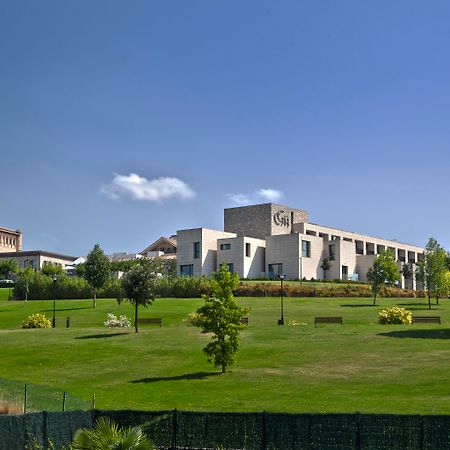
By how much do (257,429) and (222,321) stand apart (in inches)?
729

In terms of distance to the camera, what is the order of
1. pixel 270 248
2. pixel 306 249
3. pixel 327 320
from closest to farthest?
pixel 327 320 → pixel 306 249 → pixel 270 248

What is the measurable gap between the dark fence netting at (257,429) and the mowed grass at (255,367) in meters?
5.73

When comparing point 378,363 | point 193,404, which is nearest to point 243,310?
point 378,363

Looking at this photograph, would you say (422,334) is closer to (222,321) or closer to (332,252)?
(222,321)

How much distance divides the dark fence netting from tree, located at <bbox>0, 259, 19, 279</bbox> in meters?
133

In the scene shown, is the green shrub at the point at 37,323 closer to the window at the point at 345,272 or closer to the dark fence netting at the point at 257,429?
the dark fence netting at the point at 257,429

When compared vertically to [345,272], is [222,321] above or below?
below

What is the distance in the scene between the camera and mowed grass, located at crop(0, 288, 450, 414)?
33.2m

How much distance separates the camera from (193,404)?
3306 centimetres

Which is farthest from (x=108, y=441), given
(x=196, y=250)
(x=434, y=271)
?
(x=196, y=250)

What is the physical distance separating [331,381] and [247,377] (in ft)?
15.4

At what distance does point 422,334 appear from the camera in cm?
5175

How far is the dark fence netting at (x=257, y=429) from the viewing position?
23.4 m

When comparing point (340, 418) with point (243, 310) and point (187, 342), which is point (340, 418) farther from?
point (187, 342)
